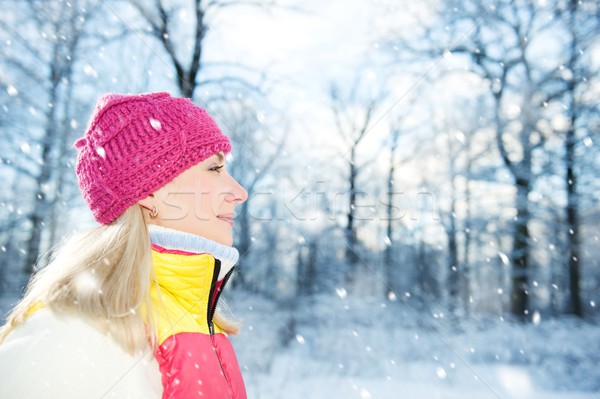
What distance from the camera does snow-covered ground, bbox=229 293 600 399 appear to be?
22.8 feet

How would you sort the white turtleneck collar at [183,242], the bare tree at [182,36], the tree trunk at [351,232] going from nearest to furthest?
the white turtleneck collar at [183,242] → the bare tree at [182,36] → the tree trunk at [351,232]

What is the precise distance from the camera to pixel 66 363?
117cm

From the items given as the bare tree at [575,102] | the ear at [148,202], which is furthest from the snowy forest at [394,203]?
the ear at [148,202]

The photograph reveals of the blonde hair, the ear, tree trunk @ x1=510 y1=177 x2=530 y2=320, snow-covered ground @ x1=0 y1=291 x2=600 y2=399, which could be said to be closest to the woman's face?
the ear

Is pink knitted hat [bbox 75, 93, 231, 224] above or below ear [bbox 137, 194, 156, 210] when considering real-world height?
above

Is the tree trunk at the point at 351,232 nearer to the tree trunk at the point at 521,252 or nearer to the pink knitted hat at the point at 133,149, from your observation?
the tree trunk at the point at 521,252

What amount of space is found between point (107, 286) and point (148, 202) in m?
0.43

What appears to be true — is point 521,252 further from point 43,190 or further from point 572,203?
point 43,190

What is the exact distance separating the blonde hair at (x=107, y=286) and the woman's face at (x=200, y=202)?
118 mm

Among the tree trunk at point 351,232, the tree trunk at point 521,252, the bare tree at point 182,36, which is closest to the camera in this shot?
the bare tree at point 182,36

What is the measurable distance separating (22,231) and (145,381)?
8.27 m

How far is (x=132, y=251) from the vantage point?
148 centimetres

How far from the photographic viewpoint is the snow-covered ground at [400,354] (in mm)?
6945

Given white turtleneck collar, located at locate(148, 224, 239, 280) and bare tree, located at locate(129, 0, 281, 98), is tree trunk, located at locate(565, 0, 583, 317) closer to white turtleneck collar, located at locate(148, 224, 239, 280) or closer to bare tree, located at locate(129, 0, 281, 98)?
bare tree, located at locate(129, 0, 281, 98)
